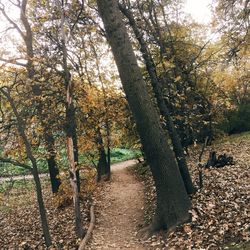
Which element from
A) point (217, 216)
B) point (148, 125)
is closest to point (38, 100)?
point (148, 125)

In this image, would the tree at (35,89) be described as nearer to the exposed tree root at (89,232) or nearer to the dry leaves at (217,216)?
the exposed tree root at (89,232)

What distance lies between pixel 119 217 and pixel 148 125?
203 inches

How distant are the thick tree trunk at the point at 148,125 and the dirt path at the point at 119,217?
1.33m

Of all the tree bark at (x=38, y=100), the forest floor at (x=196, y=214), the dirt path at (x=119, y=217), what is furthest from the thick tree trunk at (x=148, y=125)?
the tree bark at (x=38, y=100)

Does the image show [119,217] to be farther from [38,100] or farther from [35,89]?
[35,89]

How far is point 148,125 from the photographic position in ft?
33.4

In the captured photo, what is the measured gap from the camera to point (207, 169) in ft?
51.5

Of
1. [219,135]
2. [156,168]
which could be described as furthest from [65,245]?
[219,135]

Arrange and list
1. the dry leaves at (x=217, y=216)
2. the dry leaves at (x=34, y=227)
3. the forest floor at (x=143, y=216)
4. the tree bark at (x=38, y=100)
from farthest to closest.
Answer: the tree bark at (x=38, y=100) < the dry leaves at (x=34, y=227) < the forest floor at (x=143, y=216) < the dry leaves at (x=217, y=216)

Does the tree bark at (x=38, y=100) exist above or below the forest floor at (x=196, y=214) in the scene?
above

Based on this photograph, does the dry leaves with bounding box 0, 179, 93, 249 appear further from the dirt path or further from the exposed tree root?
the dirt path

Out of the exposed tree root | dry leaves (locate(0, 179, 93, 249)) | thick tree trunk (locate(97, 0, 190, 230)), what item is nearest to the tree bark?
dry leaves (locate(0, 179, 93, 249))

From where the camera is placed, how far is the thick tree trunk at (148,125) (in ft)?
33.0

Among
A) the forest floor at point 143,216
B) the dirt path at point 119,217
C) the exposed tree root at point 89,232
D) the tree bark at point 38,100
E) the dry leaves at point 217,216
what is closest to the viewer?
the dry leaves at point 217,216
